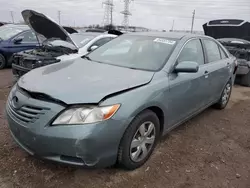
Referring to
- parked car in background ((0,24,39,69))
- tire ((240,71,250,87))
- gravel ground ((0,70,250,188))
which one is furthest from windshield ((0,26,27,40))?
tire ((240,71,250,87))

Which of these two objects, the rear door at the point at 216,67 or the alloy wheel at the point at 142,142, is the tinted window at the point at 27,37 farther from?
the alloy wheel at the point at 142,142

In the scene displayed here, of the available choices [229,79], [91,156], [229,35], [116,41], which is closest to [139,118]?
[91,156]

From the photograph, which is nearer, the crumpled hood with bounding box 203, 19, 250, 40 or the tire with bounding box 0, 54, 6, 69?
the crumpled hood with bounding box 203, 19, 250, 40

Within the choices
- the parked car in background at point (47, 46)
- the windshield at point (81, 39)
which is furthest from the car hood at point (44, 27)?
the windshield at point (81, 39)

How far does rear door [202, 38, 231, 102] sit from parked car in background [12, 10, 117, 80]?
2534 mm

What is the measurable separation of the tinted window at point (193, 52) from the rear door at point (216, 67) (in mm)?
186

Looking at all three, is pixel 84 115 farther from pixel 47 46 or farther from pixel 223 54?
pixel 47 46

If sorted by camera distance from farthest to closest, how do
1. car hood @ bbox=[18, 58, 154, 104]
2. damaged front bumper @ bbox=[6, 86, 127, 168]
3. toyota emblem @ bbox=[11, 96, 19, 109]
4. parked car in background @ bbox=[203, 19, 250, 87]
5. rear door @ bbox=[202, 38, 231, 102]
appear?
1. parked car in background @ bbox=[203, 19, 250, 87]
2. rear door @ bbox=[202, 38, 231, 102]
3. toyota emblem @ bbox=[11, 96, 19, 109]
4. car hood @ bbox=[18, 58, 154, 104]
5. damaged front bumper @ bbox=[6, 86, 127, 168]

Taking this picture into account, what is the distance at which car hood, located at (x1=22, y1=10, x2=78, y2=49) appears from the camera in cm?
553

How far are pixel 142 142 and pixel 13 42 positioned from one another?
6904 millimetres

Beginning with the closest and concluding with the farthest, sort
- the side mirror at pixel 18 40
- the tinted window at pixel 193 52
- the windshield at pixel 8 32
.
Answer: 1. the tinted window at pixel 193 52
2. the side mirror at pixel 18 40
3. the windshield at pixel 8 32

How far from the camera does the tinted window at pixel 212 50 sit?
4093 millimetres

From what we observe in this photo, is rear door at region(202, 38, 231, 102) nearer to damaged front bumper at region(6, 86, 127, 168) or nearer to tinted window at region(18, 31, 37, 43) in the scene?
damaged front bumper at region(6, 86, 127, 168)

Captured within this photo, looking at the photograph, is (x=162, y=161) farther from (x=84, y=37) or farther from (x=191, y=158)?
(x=84, y=37)
